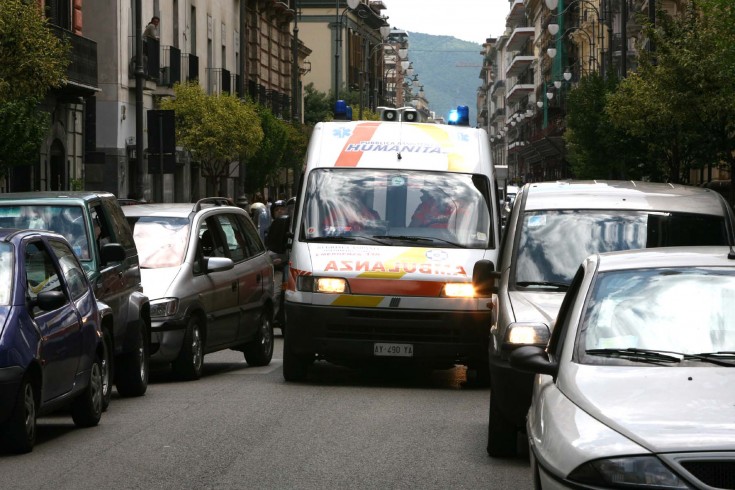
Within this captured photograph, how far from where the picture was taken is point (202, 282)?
53.6ft

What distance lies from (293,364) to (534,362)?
8.66 meters

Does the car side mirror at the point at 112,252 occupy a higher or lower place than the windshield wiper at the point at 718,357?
lower

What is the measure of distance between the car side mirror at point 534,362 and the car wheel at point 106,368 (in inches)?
238

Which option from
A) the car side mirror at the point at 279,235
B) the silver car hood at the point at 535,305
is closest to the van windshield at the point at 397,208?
the car side mirror at the point at 279,235

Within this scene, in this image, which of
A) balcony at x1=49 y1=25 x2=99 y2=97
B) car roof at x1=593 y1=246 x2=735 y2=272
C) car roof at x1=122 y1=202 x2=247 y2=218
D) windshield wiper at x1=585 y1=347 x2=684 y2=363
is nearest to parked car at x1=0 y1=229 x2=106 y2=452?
car roof at x1=593 y1=246 x2=735 y2=272

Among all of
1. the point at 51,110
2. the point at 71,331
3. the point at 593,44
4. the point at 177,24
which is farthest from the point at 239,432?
the point at 593,44

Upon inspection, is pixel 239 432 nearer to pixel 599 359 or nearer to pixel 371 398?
pixel 371 398

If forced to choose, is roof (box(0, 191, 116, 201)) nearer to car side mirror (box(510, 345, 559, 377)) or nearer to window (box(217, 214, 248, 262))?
window (box(217, 214, 248, 262))

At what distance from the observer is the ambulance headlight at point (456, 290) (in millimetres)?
15102

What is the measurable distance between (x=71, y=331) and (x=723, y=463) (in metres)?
6.68

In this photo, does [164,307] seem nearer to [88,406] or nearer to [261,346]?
[261,346]

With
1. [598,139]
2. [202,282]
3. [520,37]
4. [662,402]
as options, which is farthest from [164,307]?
[520,37]

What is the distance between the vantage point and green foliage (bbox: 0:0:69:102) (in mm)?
24453

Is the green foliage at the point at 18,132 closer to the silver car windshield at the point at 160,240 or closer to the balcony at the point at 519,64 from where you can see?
the silver car windshield at the point at 160,240
